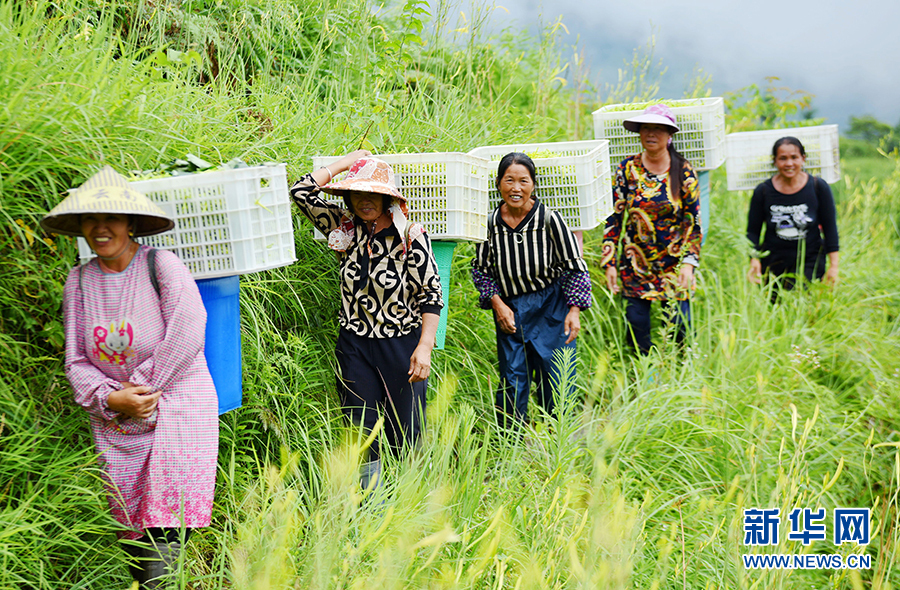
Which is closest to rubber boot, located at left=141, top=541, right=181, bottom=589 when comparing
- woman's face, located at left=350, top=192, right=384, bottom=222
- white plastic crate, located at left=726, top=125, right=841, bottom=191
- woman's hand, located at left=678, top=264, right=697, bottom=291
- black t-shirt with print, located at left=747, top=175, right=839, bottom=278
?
woman's face, located at left=350, top=192, right=384, bottom=222

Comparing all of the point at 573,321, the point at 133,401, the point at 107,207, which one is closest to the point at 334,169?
the point at 107,207

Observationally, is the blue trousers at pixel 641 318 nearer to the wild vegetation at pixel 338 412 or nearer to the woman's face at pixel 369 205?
the wild vegetation at pixel 338 412

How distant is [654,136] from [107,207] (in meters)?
3.46

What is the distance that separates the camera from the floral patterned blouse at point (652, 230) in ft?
16.0

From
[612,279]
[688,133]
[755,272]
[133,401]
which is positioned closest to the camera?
[133,401]

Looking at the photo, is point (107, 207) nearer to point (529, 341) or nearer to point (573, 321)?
point (529, 341)

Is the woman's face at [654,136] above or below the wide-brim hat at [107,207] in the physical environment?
above

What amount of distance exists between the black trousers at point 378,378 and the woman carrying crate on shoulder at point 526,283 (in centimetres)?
71

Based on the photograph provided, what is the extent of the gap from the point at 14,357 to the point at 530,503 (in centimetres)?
208

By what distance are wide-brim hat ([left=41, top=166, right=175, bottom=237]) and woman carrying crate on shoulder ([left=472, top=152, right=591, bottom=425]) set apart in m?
1.87

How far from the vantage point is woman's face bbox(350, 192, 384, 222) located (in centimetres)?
338

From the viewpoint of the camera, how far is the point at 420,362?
11.3 feet

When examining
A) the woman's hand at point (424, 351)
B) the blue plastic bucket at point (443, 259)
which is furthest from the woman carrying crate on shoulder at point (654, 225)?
the woman's hand at point (424, 351)

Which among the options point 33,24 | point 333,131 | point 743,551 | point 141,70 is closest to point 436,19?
point 333,131
